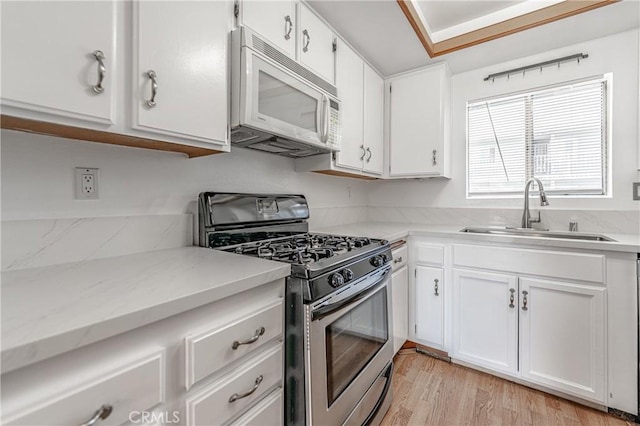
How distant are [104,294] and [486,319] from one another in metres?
2.08

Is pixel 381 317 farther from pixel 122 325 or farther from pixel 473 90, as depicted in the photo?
pixel 473 90

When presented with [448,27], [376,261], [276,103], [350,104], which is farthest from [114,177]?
[448,27]

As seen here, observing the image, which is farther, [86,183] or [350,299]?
[350,299]

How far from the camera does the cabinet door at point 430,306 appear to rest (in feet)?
6.84

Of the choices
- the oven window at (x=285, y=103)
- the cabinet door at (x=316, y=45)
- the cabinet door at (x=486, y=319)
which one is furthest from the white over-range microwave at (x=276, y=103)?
the cabinet door at (x=486, y=319)

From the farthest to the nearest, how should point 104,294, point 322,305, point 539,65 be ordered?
1. point 539,65
2. point 322,305
3. point 104,294

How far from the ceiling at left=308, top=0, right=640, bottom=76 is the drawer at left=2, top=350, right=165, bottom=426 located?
189 centimetres

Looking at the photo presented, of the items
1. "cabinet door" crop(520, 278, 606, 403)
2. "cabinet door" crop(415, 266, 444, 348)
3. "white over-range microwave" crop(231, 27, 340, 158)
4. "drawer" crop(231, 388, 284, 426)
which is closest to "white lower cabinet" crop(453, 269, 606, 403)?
"cabinet door" crop(520, 278, 606, 403)

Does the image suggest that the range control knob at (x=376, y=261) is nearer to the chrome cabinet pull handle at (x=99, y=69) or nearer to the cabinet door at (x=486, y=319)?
the cabinet door at (x=486, y=319)

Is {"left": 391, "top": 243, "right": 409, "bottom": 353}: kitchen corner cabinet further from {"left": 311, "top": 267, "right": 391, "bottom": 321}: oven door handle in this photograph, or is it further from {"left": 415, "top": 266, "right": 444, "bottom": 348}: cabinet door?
{"left": 311, "top": 267, "right": 391, "bottom": 321}: oven door handle

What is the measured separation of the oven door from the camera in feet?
3.44

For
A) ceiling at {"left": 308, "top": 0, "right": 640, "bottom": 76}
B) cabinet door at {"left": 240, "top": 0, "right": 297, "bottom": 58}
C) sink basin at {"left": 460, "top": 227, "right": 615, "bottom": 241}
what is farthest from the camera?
sink basin at {"left": 460, "top": 227, "right": 615, "bottom": 241}

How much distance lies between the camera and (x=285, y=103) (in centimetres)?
143
